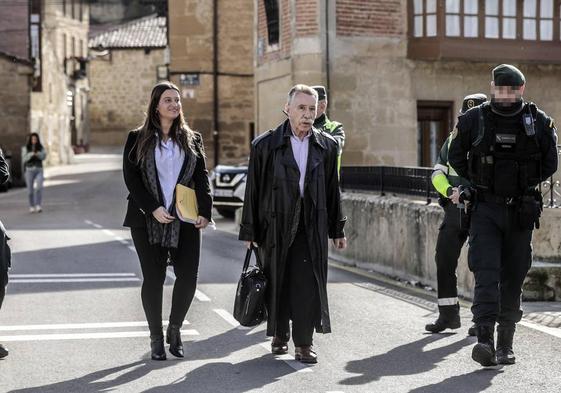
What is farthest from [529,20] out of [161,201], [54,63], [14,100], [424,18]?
[54,63]

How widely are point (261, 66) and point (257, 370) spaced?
65.0 feet

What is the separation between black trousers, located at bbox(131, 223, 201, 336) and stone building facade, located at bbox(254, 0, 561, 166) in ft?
53.6

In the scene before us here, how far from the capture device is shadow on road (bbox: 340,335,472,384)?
725 centimetres

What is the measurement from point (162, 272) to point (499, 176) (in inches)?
91.9

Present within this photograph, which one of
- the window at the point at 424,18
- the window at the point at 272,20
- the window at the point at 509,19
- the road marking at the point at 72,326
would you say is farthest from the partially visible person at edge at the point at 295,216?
the window at the point at 272,20

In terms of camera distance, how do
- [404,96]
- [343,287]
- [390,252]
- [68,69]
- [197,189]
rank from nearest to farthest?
[197,189], [343,287], [390,252], [404,96], [68,69]

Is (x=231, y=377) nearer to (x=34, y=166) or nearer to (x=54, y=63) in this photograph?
(x=34, y=166)

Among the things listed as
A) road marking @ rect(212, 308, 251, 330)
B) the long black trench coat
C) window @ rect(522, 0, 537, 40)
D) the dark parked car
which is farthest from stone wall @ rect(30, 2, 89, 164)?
the long black trench coat

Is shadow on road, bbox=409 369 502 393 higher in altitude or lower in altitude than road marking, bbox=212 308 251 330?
higher

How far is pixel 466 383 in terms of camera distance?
693 cm

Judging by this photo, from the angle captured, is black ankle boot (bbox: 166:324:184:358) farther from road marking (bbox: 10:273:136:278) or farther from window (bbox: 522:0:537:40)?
window (bbox: 522:0:537:40)

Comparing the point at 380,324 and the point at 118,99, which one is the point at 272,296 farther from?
the point at 118,99

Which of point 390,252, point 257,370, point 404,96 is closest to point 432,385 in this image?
point 257,370

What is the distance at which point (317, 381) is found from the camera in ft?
23.0
